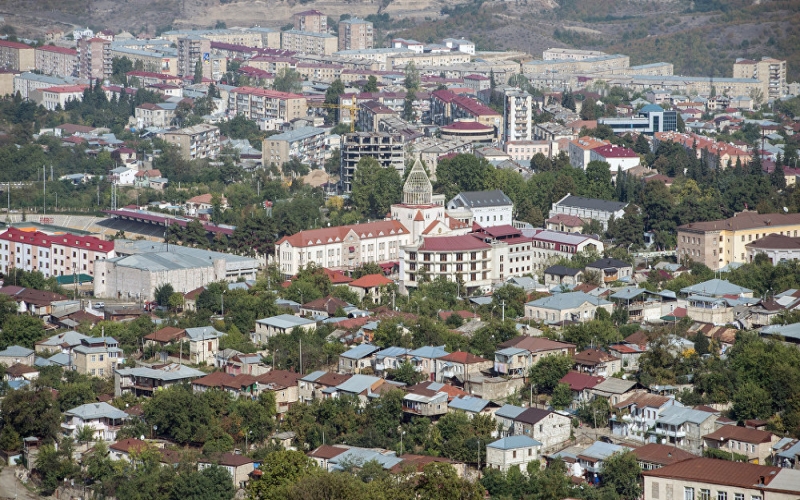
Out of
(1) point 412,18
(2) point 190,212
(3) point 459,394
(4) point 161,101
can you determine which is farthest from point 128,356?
(1) point 412,18

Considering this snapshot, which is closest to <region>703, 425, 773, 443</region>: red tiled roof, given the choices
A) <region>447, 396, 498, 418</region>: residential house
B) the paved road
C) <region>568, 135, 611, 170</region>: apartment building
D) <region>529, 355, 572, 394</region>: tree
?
<region>529, 355, 572, 394</region>: tree

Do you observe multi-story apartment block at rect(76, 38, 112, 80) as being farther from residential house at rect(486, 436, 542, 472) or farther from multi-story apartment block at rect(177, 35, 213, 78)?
residential house at rect(486, 436, 542, 472)

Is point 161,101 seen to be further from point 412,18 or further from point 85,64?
point 412,18

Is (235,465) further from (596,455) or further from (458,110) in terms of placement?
(458,110)

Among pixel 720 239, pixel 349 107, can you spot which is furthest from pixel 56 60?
pixel 720 239

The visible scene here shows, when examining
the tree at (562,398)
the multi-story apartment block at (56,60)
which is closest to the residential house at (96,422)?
the tree at (562,398)
